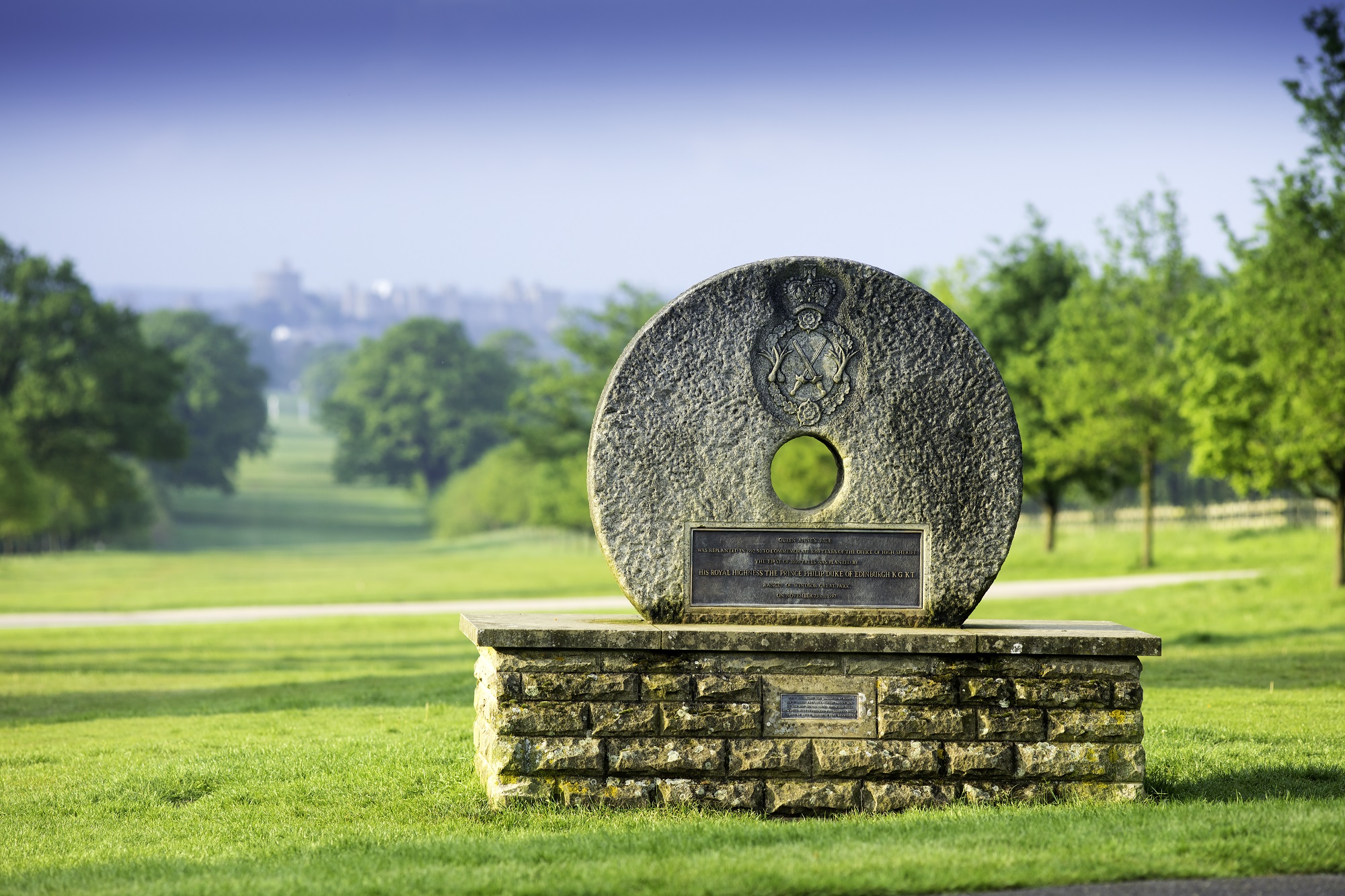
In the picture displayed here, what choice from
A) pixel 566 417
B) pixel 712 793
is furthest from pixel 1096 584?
pixel 566 417

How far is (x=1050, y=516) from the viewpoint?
32688mm

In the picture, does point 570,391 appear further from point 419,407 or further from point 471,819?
point 419,407

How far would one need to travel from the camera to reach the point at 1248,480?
20906 millimetres

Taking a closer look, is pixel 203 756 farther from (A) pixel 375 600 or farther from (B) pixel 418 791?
(A) pixel 375 600

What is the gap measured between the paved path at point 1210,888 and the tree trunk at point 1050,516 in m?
27.8

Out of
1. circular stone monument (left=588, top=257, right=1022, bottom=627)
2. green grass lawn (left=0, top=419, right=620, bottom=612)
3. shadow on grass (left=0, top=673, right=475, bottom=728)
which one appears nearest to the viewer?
circular stone monument (left=588, top=257, right=1022, bottom=627)

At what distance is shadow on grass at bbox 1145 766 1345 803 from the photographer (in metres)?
6.67

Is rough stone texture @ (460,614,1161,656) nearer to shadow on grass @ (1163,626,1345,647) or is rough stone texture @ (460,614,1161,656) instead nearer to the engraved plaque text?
the engraved plaque text

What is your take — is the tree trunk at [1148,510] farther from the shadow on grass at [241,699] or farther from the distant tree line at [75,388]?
the distant tree line at [75,388]

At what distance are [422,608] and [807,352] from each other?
61.0 feet

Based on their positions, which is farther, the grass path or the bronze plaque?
the grass path

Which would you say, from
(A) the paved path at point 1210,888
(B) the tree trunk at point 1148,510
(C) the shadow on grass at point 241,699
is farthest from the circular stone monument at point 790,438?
(B) the tree trunk at point 1148,510

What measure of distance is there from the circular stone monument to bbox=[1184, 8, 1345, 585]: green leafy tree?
1394 centimetres

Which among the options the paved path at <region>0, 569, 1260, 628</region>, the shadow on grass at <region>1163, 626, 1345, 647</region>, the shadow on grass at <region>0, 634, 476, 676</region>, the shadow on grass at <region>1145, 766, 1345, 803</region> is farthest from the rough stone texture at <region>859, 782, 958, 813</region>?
the paved path at <region>0, 569, 1260, 628</region>
